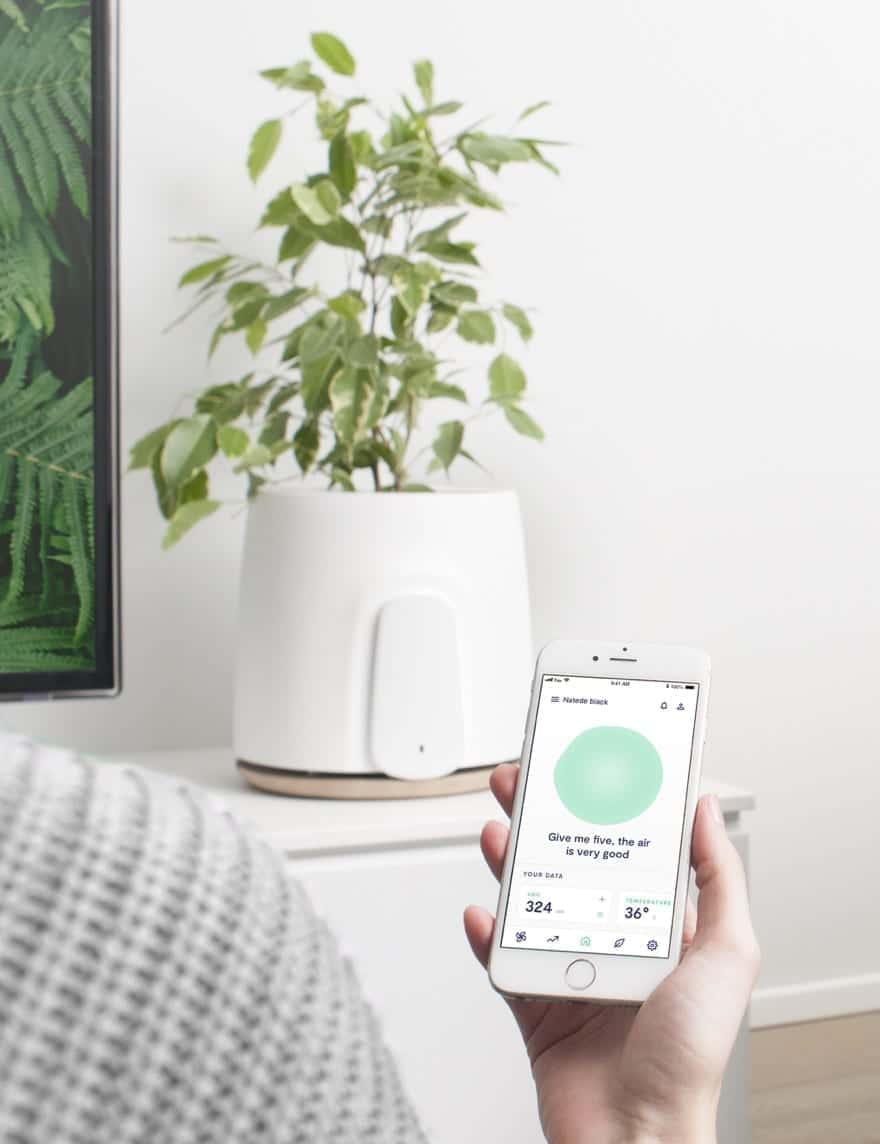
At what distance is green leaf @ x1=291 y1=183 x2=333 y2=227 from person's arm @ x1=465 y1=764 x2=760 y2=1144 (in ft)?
1.78

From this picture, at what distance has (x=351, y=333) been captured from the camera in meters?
1.02

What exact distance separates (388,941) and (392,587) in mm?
252

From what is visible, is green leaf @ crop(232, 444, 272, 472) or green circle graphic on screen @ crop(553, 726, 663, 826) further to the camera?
green leaf @ crop(232, 444, 272, 472)

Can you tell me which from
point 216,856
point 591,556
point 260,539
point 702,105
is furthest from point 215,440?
point 216,856

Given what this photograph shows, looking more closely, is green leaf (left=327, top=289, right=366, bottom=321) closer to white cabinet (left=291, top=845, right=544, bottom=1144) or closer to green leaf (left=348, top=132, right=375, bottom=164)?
green leaf (left=348, top=132, right=375, bottom=164)

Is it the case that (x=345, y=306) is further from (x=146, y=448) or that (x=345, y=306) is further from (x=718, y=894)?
(x=718, y=894)

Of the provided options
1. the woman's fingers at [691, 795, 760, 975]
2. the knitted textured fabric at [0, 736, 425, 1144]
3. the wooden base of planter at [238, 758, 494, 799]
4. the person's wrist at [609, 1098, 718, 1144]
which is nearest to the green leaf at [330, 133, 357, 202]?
the wooden base of planter at [238, 758, 494, 799]

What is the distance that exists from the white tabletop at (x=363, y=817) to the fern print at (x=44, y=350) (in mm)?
161

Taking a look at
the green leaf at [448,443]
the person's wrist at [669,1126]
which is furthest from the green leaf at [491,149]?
the person's wrist at [669,1126]

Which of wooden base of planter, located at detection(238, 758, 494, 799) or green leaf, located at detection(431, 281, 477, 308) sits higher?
green leaf, located at detection(431, 281, 477, 308)

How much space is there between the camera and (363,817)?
958 millimetres

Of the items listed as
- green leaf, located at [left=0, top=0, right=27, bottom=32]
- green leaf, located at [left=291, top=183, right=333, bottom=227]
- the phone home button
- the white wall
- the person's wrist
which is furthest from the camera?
the white wall

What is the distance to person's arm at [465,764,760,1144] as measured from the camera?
22.4 inches

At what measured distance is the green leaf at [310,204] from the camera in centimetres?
99
